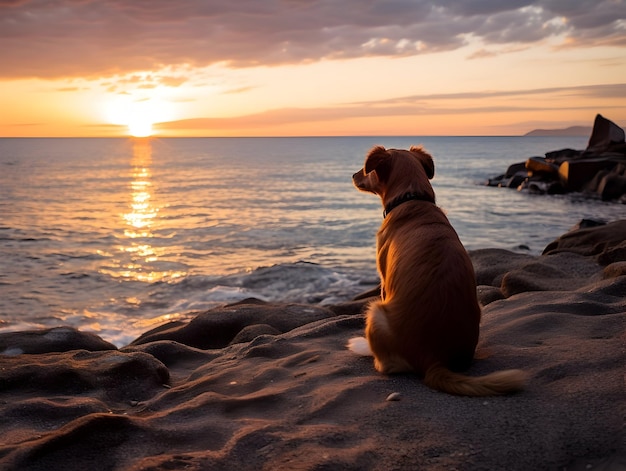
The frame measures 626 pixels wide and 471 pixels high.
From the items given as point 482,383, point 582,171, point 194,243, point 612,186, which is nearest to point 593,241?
point 482,383

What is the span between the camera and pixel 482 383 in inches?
133

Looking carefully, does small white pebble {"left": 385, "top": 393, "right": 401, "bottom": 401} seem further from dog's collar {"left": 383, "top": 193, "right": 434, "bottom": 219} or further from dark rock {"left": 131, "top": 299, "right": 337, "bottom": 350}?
dark rock {"left": 131, "top": 299, "right": 337, "bottom": 350}

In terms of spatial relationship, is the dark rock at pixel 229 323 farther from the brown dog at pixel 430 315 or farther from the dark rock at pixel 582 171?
the dark rock at pixel 582 171

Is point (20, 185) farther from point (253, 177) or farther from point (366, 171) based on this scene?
point (366, 171)

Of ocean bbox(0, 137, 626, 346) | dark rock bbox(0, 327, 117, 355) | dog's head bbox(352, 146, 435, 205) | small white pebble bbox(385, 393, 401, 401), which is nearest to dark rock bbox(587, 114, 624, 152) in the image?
ocean bbox(0, 137, 626, 346)

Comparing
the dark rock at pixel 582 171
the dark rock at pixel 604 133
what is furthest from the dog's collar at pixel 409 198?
the dark rock at pixel 604 133

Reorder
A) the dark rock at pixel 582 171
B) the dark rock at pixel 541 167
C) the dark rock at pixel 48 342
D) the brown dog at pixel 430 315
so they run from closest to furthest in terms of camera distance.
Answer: the brown dog at pixel 430 315
the dark rock at pixel 48 342
the dark rock at pixel 582 171
the dark rock at pixel 541 167

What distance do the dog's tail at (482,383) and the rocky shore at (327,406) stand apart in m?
0.06

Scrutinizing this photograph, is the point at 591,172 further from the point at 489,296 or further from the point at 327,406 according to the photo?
the point at 327,406

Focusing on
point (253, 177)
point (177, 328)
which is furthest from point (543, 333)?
point (253, 177)

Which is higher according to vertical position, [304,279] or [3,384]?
[3,384]

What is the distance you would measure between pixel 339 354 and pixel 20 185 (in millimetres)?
37949

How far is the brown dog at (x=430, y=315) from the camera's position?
140 inches

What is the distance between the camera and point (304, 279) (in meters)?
12.8
